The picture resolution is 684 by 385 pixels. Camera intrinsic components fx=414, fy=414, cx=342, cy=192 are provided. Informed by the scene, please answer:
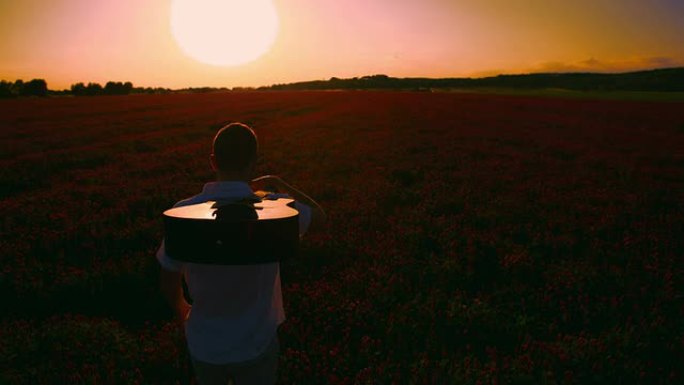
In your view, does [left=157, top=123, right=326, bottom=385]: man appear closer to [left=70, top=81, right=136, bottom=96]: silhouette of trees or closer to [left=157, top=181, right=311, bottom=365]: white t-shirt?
[left=157, top=181, right=311, bottom=365]: white t-shirt

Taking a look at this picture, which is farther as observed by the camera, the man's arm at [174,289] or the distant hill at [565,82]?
the distant hill at [565,82]

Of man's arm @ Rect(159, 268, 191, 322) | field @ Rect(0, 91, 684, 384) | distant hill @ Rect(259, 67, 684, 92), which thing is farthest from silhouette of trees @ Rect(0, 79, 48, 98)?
man's arm @ Rect(159, 268, 191, 322)

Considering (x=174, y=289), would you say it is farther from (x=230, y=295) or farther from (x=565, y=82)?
(x=565, y=82)

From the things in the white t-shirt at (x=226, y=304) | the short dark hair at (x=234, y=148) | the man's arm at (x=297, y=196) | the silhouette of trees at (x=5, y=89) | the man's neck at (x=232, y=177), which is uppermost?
the silhouette of trees at (x=5, y=89)

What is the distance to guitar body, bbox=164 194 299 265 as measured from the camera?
162cm

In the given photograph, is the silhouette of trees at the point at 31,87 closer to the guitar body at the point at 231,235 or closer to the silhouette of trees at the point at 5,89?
the silhouette of trees at the point at 5,89

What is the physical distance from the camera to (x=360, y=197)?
30.2ft

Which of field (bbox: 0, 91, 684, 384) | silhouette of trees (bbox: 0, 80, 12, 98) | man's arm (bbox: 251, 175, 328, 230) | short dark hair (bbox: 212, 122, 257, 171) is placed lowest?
field (bbox: 0, 91, 684, 384)

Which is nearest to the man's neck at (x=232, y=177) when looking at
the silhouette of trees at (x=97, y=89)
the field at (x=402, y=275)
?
the field at (x=402, y=275)

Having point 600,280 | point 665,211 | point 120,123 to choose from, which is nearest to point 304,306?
point 600,280

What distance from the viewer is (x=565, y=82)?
340 ft

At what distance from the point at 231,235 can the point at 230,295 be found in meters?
0.59

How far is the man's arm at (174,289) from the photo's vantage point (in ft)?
6.99

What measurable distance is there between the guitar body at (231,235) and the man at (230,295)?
0.99 feet
